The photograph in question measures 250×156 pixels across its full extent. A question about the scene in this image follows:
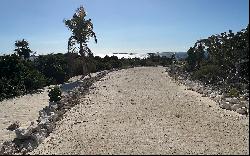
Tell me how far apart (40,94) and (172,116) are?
15050mm

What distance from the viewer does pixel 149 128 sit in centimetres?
1430

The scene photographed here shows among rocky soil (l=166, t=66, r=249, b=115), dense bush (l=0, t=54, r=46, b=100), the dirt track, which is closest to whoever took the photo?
the dirt track

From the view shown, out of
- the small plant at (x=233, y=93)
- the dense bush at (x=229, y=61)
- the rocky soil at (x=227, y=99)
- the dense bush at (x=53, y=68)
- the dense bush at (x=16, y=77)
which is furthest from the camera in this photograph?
the dense bush at (x=53, y=68)

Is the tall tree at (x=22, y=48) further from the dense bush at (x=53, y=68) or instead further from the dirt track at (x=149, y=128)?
the dirt track at (x=149, y=128)

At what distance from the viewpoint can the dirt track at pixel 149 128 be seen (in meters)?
11.9

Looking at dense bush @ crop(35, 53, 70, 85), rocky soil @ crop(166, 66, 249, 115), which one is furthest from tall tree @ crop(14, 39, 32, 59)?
rocky soil @ crop(166, 66, 249, 115)

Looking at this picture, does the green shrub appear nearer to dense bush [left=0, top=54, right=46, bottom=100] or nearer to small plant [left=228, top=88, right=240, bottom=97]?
small plant [left=228, top=88, right=240, bottom=97]

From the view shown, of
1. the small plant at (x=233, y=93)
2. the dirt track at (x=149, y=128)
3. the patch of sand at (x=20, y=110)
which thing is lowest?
the patch of sand at (x=20, y=110)

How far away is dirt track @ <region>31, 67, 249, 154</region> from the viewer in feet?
39.1

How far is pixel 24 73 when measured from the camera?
32688mm

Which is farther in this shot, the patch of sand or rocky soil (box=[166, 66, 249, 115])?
the patch of sand

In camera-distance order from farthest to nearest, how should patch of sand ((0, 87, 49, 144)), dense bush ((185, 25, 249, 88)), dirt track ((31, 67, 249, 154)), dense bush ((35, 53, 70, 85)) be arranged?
dense bush ((35, 53, 70, 85)) < dense bush ((185, 25, 249, 88)) < patch of sand ((0, 87, 49, 144)) < dirt track ((31, 67, 249, 154))

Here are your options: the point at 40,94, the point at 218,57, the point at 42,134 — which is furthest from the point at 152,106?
the point at 218,57

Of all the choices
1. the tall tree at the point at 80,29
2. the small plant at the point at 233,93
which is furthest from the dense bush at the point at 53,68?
the small plant at the point at 233,93
